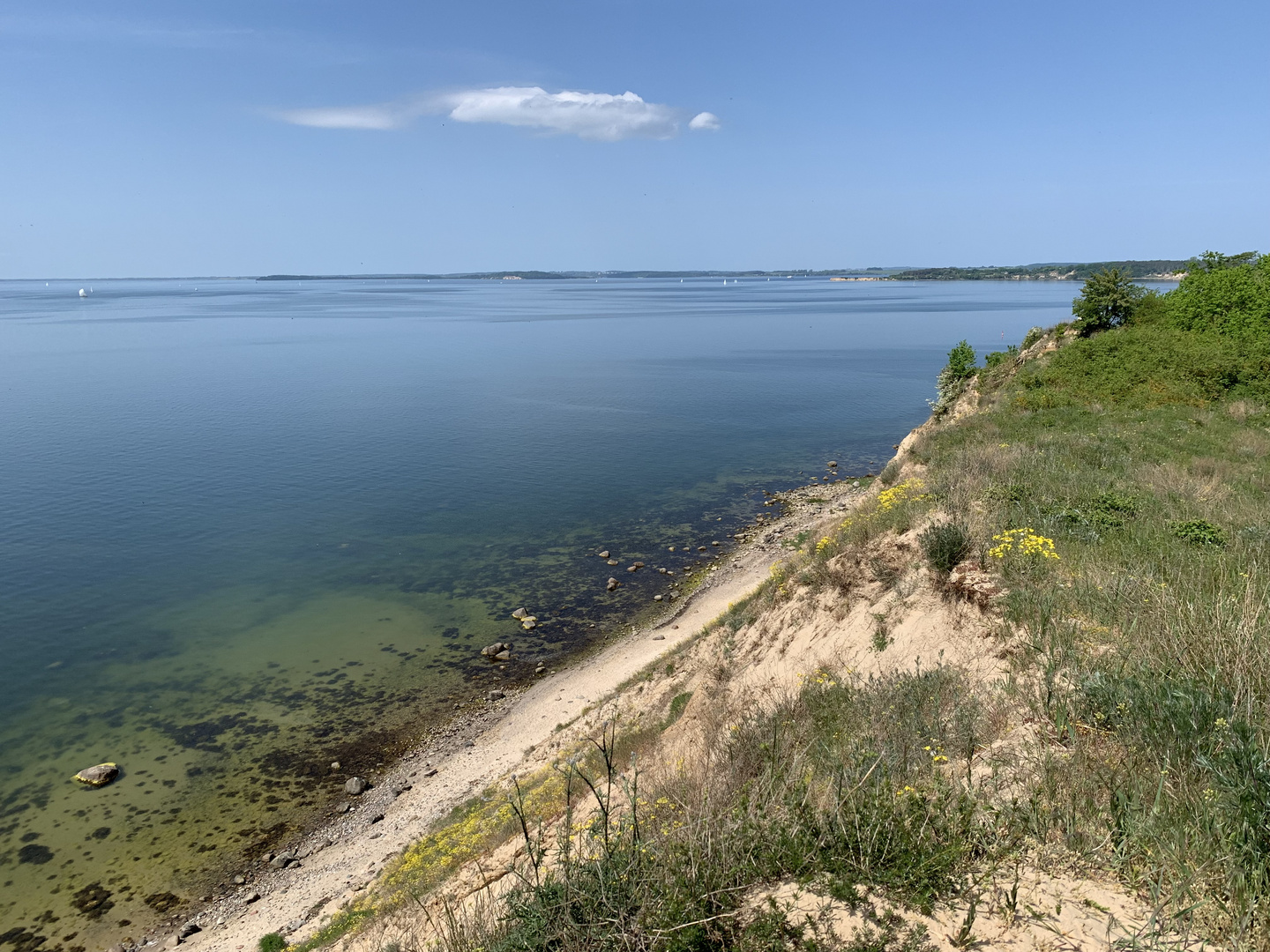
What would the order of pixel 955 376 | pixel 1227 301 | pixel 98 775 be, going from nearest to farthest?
1. pixel 98 775
2. pixel 1227 301
3. pixel 955 376

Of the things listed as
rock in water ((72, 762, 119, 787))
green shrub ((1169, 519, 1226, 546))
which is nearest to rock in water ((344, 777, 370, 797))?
rock in water ((72, 762, 119, 787))

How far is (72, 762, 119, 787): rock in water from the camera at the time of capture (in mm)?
20281

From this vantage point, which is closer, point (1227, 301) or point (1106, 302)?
point (1227, 301)

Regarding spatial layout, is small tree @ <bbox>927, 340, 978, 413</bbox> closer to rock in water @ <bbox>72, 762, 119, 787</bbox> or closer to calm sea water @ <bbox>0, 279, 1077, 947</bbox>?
calm sea water @ <bbox>0, 279, 1077, 947</bbox>

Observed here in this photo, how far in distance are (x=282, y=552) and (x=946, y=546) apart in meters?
32.2

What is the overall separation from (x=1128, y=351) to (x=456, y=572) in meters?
32.0

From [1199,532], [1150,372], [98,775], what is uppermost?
[1150,372]

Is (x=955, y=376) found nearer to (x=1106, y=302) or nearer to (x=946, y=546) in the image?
(x=1106, y=302)

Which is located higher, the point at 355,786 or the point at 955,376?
the point at 955,376

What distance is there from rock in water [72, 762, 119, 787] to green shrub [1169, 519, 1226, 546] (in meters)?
26.8

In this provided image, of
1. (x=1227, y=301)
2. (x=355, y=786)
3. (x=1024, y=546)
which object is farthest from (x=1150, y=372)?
(x=355, y=786)

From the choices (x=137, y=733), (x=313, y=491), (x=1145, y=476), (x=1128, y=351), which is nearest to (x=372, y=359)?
(x=313, y=491)

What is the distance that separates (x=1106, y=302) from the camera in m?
37.8

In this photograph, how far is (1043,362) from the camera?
35.6 m
